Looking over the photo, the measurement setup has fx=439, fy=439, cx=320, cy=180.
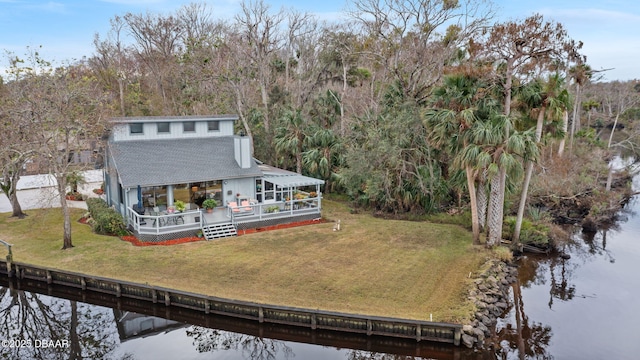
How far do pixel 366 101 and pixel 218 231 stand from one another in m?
20.5

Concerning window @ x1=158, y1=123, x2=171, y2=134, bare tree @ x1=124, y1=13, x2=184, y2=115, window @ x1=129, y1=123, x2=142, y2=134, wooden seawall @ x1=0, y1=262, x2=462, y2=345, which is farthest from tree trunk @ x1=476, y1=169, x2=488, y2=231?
bare tree @ x1=124, y1=13, x2=184, y2=115

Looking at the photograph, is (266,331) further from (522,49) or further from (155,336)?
(522,49)

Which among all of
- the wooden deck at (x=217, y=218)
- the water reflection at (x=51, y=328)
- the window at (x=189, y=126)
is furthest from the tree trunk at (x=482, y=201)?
the water reflection at (x=51, y=328)

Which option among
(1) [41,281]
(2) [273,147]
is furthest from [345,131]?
(1) [41,281]

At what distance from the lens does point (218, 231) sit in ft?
77.4

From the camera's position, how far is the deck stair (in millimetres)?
23219

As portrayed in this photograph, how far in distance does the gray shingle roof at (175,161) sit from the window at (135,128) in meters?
0.63

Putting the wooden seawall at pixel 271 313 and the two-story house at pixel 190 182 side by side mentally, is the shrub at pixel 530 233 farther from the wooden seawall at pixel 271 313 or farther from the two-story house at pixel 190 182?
the wooden seawall at pixel 271 313

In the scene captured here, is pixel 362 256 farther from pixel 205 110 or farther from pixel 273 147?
pixel 205 110

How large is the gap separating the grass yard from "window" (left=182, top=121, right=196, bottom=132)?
813 cm

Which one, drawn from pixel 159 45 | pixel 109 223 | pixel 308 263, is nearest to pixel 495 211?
pixel 308 263

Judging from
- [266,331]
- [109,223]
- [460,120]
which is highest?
[460,120]

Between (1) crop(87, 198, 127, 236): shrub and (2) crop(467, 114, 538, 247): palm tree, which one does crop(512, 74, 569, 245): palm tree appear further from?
(1) crop(87, 198, 127, 236): shrub

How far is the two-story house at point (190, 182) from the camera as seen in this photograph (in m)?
23.5
